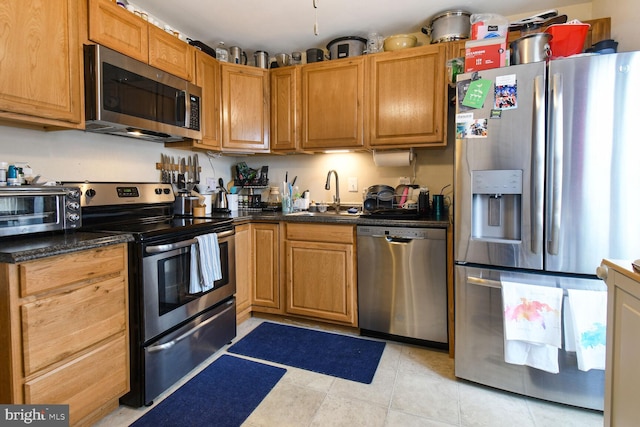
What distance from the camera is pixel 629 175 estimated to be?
1.50 meters

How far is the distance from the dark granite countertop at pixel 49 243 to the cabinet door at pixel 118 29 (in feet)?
3.59

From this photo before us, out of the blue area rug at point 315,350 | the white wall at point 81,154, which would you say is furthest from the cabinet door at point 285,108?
the blue area rug at point 315,350

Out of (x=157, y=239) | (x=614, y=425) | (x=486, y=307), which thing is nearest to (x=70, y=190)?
(x=157, y=239)

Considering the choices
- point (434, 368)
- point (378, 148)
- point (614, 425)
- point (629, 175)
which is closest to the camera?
point (614, 425)

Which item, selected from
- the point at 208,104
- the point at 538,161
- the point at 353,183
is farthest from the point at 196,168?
the point at 538,161

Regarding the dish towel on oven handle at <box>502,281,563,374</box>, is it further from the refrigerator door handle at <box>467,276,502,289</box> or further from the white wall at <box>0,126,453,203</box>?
the white wall at <box>0,126,453,203</box>

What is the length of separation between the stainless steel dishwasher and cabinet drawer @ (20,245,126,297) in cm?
154

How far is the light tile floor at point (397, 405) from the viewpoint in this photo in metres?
1.57

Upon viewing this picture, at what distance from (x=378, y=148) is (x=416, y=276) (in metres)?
1.08

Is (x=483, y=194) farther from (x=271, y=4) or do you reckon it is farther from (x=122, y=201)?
(x=122, y=201)

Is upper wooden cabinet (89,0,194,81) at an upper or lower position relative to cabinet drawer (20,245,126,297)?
upper

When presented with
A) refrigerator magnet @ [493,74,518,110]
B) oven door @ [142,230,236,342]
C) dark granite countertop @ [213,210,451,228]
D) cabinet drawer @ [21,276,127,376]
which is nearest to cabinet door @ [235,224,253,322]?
dark granite countertop @ [213,210,451,228]

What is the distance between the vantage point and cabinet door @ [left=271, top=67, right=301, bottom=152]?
9.42 feet

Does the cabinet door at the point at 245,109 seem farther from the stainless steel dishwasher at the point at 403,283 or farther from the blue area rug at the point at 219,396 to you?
the blue area rug at the point at 219,396
